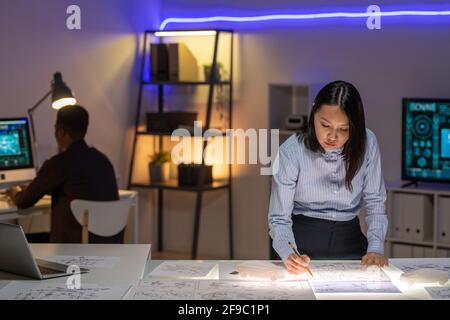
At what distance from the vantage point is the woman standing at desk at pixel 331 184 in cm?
289

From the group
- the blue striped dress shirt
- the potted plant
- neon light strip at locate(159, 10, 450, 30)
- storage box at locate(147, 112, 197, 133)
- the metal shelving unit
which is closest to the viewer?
the blue striped dress shirt

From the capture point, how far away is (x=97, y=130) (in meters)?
6.05

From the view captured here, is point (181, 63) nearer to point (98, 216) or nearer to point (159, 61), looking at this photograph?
point (159, 61)

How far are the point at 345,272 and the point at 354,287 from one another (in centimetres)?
20

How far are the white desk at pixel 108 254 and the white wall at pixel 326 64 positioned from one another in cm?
302

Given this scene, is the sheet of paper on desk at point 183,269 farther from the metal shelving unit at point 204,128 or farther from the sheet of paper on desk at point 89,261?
the metal shelving unit at point 204,128

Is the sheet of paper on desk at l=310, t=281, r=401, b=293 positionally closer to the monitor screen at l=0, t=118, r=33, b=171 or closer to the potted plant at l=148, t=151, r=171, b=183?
the monitor screen at l=0, t=118, r=33, b=171

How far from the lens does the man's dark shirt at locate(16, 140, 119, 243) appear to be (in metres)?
4.27

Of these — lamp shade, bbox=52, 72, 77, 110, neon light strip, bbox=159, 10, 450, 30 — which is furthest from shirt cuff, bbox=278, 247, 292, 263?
neon light strip, bbox=159, 10, 450, 30

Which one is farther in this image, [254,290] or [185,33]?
[185,33]

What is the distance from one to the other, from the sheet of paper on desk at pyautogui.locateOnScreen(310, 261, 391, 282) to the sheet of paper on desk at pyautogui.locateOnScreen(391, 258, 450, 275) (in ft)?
0.35

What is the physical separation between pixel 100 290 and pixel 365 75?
12.3 feet

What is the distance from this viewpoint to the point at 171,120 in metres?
6.28

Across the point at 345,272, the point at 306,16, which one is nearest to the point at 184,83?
the point at 306,16
